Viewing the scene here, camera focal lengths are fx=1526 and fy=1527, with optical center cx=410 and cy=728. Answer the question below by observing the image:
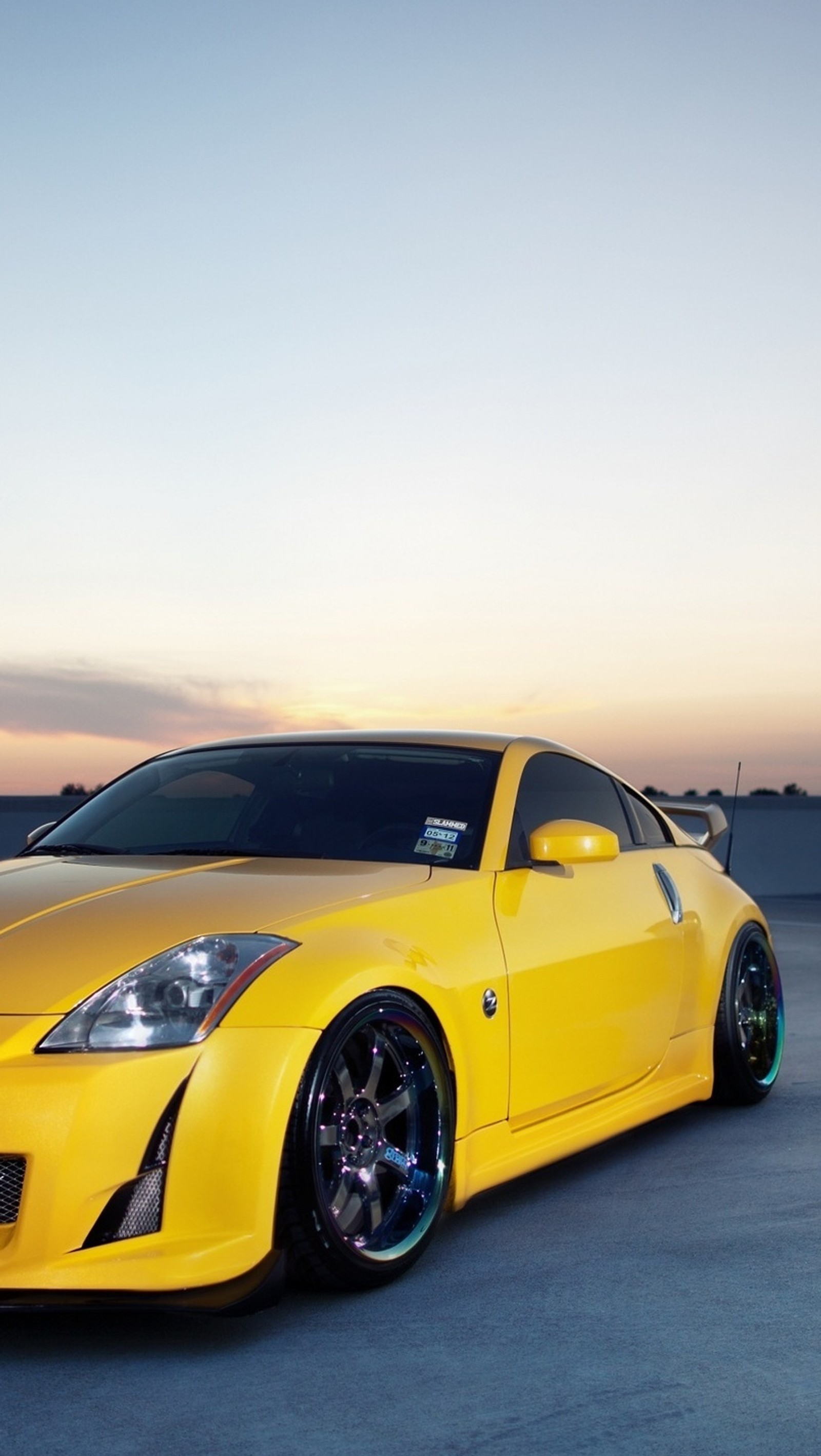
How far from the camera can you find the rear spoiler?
22.2ft

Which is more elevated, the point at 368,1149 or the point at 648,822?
the point at 648,822

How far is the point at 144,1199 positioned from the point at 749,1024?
11.0 feet

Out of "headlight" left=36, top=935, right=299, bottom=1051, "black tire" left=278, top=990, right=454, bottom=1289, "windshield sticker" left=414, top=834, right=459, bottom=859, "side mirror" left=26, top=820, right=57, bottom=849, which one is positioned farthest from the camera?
"side mirror" left=26, top=820, right=57, bottom=849

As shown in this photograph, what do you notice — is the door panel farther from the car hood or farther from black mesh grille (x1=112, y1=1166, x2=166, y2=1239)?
black mesh grille (x1=112, y1=1166, x2=166, y2=1239)

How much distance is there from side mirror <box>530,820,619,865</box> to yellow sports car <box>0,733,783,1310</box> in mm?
10

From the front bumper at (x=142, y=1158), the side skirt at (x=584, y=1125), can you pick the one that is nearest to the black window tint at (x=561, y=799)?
the side skirt at (x=584, y=1125)

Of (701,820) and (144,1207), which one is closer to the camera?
(144,1207)

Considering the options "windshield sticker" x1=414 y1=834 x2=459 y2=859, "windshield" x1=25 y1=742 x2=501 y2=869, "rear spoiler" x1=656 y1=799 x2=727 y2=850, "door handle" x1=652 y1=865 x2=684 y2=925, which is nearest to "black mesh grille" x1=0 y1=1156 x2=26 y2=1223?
"windshield" x1=25 y1=742 x2=501 y2=869

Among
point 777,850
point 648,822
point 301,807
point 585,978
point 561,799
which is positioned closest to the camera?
point 585,978

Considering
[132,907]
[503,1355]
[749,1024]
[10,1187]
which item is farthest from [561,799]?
[10,1187]

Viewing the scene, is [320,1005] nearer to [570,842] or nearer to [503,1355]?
[503,1355]

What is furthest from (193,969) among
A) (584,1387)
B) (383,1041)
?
(584,1387)

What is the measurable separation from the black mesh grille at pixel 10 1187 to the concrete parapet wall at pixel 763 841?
14.0 m

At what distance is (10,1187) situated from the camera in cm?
308
